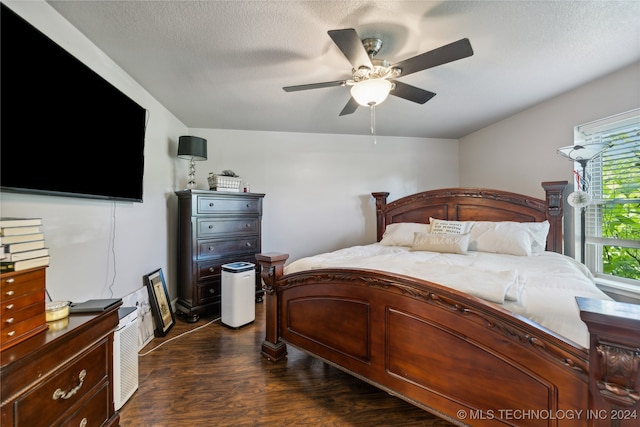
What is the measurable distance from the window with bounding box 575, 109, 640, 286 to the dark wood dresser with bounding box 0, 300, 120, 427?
142 inches

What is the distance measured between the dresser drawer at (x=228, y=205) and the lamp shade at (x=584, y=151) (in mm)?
3210

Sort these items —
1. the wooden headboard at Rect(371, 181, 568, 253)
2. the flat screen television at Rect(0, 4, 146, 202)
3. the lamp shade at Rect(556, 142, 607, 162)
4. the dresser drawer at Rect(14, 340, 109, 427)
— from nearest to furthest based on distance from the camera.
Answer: the dresser drawer at Rect(14, 340, 109, 427)
the flat screen television at Rect(0, 4, 146, 202)
the lamp shade at Rect(556, 142, 607, 162)
the wooden headboard at Rect(371, 181, 568, 253)

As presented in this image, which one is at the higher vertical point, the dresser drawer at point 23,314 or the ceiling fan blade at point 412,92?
the ceiling fan blade at point 412,92

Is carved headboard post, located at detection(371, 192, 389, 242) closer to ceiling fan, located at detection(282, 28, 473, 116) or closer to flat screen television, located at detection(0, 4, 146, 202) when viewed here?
ceiling fan, located at detection(282, 28, 473, 116)

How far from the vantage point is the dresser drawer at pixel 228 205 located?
9.11ft

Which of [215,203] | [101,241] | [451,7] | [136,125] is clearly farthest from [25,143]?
[451,7]

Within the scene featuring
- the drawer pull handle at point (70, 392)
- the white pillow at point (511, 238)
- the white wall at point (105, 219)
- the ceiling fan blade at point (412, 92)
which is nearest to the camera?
the drawer pull handle at point (70, 392)

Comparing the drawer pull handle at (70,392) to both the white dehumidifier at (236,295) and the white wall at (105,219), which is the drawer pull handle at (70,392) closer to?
the white wall at (105,219)

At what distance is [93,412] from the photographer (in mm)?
1230

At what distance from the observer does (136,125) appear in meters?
2.12

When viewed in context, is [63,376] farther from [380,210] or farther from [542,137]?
[542,137]

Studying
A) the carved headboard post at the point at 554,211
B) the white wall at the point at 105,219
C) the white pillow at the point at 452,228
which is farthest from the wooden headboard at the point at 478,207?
the white wall at the point at 105,219

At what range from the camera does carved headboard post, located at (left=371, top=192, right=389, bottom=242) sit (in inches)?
142

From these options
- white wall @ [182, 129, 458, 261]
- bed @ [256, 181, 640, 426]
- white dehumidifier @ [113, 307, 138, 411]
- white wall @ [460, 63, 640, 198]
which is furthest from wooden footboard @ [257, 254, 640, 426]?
white wall @ [460, 63, 640, 198]
